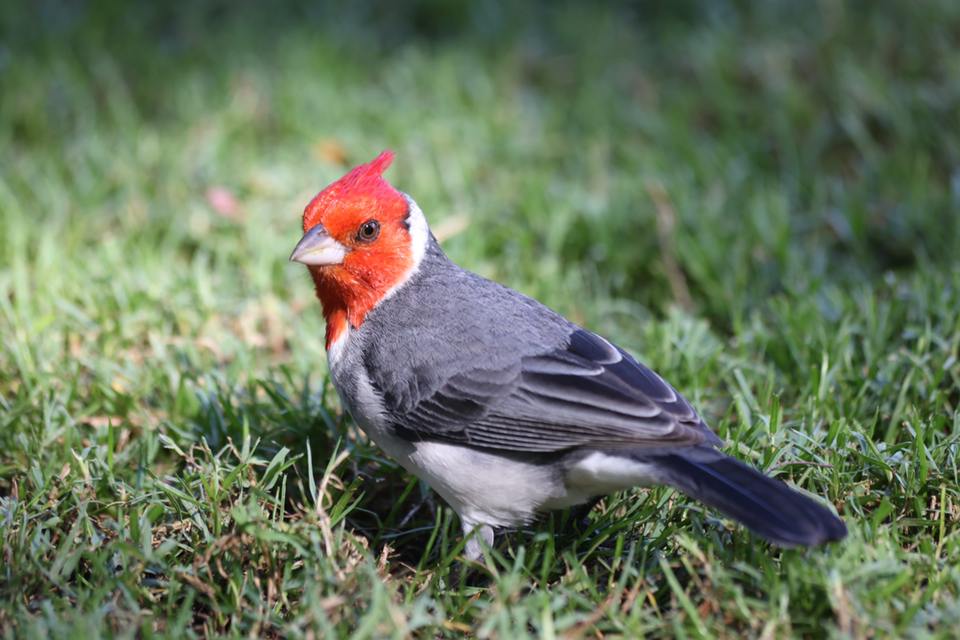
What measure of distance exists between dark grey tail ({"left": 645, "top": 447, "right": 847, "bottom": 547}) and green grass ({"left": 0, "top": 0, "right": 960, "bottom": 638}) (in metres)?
0.18

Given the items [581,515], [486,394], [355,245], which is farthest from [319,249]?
[581,515]

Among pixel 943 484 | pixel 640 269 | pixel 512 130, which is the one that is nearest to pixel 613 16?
pixel 512 130

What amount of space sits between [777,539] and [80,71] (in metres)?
5.47

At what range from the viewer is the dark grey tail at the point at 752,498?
7.23ft

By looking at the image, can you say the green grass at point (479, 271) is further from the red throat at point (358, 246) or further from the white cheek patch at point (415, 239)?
the white cheek patch at point (415, 239)

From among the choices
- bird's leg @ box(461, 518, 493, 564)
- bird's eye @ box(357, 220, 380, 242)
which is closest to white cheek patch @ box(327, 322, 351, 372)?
bird's eye @ box(357, 220, 380, 242)

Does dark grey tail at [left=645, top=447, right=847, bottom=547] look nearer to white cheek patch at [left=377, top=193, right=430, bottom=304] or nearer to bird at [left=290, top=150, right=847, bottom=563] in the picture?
bird at [left=290, top=150, right=847, bottom=563]

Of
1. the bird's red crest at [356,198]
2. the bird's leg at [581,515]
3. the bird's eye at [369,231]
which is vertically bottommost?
the bird's leg at [581,515]

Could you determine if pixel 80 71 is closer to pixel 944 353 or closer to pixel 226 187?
pixel 226 187

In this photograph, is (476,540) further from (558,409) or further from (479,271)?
(479,271)

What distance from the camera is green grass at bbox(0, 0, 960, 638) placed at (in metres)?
2.46

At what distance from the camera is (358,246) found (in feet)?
10.0

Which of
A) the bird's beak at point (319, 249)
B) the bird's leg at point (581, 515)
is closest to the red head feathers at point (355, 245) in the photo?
the bird's beak at point (319, 249)

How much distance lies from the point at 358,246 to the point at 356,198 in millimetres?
171
